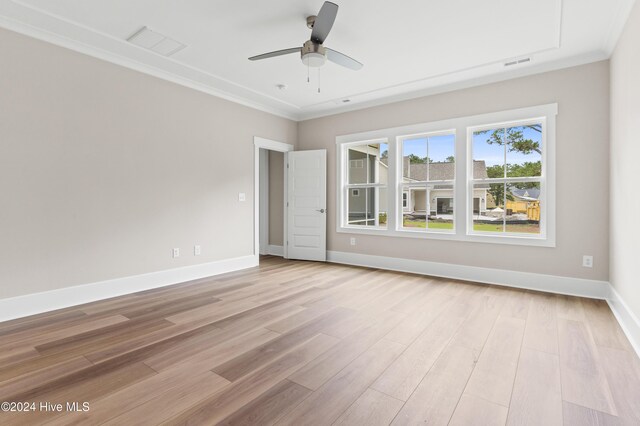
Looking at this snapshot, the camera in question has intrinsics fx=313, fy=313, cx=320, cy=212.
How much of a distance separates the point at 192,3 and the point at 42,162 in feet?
7.13

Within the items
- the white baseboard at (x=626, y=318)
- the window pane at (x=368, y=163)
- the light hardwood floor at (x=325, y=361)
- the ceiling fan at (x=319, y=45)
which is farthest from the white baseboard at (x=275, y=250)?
the white baseboard at (x=626, y=318)

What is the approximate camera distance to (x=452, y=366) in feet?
Answer: 6.90

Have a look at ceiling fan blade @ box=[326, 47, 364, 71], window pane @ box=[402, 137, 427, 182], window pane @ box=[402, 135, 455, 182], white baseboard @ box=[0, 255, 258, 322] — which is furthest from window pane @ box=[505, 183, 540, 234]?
white baseboard @ box=[0, 255, 258, 322]

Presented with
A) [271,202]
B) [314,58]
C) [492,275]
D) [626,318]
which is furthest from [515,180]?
[271,202]

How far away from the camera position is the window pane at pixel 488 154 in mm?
4305

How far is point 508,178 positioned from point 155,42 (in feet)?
15.1

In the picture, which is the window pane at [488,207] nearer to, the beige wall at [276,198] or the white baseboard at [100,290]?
the beige wall at [276,198]

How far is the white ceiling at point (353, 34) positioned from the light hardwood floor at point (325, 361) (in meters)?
2.82

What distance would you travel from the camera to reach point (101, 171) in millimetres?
3586

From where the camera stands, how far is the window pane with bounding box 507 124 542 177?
4.06 m

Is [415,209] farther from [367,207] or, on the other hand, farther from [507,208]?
[507,208]

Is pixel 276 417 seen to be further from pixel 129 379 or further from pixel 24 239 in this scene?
pixel 24 239

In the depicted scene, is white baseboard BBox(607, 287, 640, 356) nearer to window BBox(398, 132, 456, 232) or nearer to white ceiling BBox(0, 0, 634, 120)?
window BBox(398, 132, 456, 232)

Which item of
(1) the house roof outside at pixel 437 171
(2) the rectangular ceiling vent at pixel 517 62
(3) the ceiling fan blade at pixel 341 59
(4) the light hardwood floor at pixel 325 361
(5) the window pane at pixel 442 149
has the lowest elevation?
(4) the light hardwood floor at pixel 325 361
